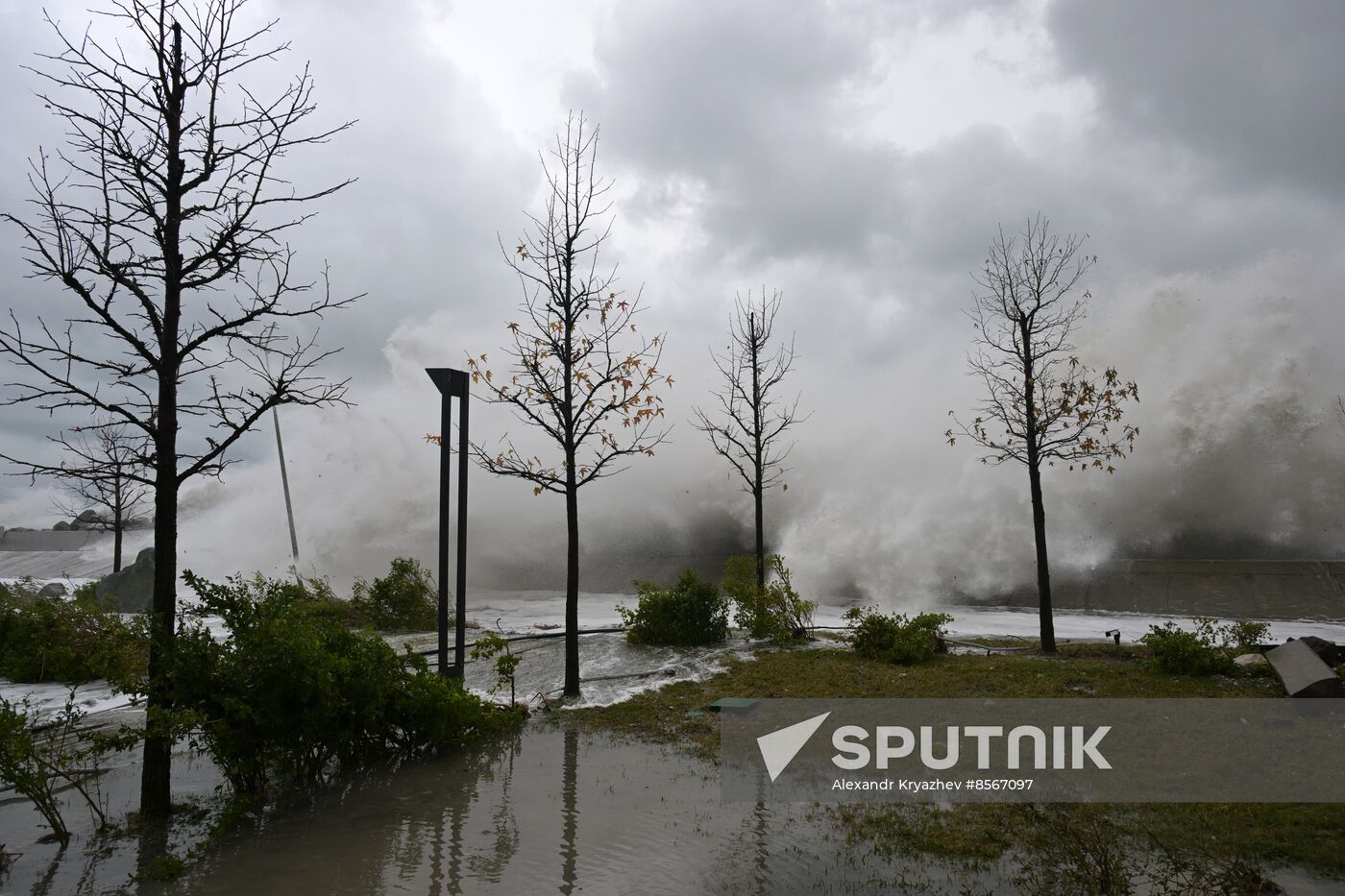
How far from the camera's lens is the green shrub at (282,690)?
5.41 meters

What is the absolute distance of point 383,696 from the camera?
21.5 ft

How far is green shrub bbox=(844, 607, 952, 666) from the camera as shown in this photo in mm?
10562

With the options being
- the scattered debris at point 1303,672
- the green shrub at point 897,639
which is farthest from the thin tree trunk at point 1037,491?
the scattered debris at point 1303,672

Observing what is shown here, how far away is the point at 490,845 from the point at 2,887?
2.66 meters

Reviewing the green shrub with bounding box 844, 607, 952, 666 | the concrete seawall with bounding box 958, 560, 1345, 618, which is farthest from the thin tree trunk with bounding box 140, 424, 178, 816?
the concrete seawall with bounding box 958, 560, 1345, 618

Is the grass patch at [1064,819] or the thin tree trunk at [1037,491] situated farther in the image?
the thin tree trunk at [1037,491]

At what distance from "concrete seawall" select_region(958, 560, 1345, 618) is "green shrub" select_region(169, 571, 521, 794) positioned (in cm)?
1618

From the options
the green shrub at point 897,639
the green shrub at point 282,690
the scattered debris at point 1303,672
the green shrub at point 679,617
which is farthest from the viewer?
the green shrub at point 679,617

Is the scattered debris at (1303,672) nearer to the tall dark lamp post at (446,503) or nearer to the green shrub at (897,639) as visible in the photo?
the green shrub at (897,639)

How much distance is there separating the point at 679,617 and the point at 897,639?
3433 mm

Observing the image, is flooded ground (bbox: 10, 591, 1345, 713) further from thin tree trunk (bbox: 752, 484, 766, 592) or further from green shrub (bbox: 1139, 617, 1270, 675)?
green shrub (bbox: 1139, 617, 1270, 675)

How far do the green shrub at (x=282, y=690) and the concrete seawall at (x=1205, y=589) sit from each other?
1618 cm

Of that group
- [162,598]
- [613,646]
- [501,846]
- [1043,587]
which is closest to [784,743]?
[501,846]

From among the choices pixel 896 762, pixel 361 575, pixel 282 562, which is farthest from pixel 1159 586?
pixel 282 562
